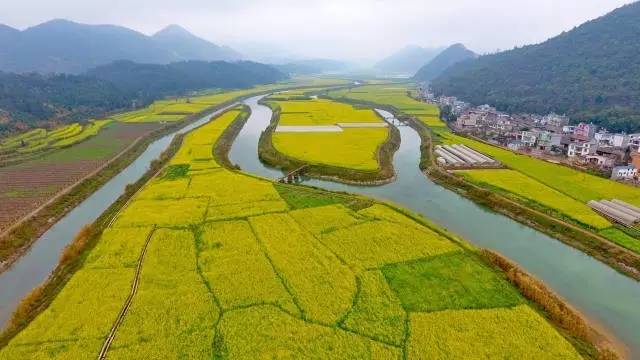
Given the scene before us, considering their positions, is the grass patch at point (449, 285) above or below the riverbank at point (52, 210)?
below

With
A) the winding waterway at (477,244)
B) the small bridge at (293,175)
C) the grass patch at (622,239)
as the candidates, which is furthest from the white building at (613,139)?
the small bridge at (293,175)

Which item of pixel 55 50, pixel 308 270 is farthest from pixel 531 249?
pixel 55 50

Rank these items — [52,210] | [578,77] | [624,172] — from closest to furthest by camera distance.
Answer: [52,210] < [624,172] < [578,77]

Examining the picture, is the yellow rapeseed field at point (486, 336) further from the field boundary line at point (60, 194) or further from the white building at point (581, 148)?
the white building at point (581, 148)

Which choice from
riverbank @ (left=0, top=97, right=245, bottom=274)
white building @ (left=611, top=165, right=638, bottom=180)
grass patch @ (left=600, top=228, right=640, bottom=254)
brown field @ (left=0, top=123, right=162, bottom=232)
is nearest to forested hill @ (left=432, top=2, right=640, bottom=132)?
white building @ (left=611, top=165, right=638, bottom=180)

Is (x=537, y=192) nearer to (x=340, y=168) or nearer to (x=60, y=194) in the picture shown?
(x=340, y=168)

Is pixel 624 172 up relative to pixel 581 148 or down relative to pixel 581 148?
down

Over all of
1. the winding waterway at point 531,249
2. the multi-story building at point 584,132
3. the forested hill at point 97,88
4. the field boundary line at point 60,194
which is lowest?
the winding waterway at point 531,249

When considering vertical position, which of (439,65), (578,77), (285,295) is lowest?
(285,295)
